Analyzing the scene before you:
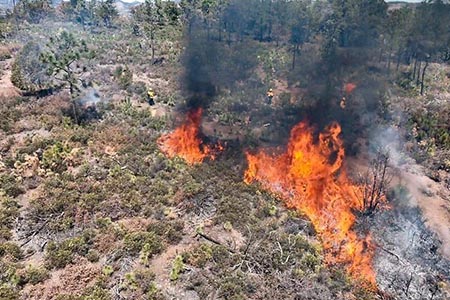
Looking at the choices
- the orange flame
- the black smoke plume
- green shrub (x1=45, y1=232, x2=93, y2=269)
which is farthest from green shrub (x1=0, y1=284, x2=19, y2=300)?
the black smoke plume

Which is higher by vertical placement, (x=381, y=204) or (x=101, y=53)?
(x=101, y=53)

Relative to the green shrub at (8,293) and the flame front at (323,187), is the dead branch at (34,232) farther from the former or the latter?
the flame front at (323,187)

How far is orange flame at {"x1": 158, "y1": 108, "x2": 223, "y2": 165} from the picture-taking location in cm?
2890

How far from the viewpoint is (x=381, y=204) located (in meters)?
23.7

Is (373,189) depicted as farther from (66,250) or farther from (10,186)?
(10,186)

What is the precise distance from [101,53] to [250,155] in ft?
129

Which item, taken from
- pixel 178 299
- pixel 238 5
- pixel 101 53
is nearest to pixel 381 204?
pixel 178 299

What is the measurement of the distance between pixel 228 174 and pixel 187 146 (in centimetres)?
527

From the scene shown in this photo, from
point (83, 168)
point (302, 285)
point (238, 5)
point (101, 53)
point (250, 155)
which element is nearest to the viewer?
point (302, 285)

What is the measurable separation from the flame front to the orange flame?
3.75 m

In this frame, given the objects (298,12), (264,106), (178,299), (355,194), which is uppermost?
(298,12)

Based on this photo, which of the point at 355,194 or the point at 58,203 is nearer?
the point at 58,203

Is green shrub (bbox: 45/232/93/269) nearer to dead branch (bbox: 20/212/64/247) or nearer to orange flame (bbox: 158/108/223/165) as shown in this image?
dead branch (bbox: 20/212/64/247)

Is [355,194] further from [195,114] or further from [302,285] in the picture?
[195,114]
